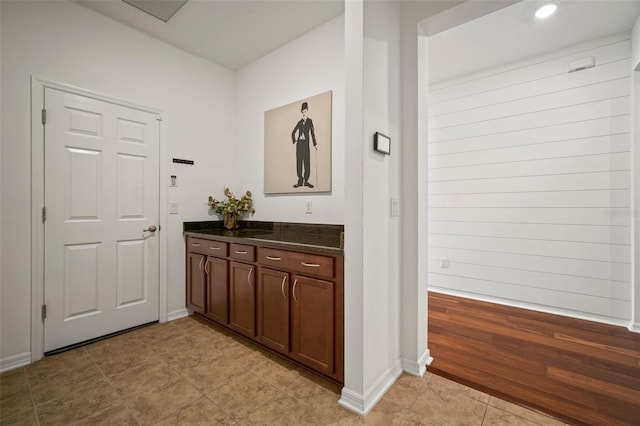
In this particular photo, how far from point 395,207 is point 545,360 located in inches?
66.8

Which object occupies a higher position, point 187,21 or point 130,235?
point 187,21

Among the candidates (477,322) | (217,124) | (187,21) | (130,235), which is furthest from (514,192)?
(130,235)

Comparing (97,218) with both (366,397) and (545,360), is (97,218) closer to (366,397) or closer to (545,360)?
(366,397)

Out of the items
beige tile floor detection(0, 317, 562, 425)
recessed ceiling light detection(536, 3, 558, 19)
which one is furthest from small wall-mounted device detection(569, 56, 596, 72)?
beige tile floor detection(0, 317, 562, 425)

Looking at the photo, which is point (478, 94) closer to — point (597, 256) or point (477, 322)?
point (597, 256)

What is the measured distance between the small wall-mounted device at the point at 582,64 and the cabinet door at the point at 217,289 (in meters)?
4.03

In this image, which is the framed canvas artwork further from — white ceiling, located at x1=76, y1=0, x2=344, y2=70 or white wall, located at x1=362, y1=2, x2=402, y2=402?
white wall, located at x1=362, y1=2, x2=402, y2=402

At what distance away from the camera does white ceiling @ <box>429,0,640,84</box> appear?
7.48ft

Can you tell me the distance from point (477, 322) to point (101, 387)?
320cm

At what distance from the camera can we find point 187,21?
8.35ft

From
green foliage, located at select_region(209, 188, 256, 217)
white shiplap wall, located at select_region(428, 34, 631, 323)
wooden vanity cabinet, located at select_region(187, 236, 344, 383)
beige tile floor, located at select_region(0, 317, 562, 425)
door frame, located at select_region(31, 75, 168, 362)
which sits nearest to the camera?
beige tile floor, located at select_region(0, 317, 562, 425)

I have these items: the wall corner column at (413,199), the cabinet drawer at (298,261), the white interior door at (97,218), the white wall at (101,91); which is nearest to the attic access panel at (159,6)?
the white wall at (101,91)

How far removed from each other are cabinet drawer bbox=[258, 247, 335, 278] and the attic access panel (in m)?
2.19

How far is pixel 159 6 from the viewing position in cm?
233
